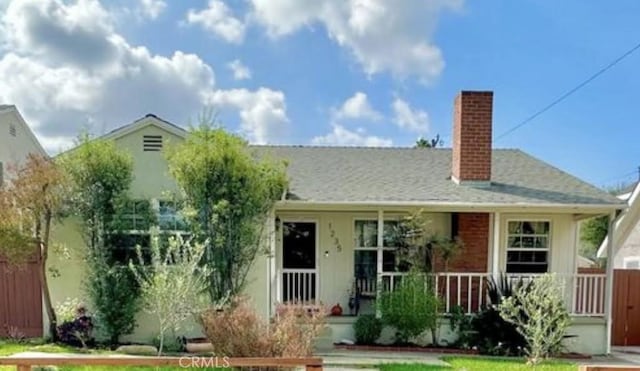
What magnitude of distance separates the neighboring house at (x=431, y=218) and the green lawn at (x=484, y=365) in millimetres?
1812

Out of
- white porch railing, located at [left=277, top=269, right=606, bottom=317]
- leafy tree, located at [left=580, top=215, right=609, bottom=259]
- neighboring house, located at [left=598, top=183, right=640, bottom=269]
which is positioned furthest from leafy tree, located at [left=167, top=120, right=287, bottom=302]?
leafy tree, located at [left=580, top=215, right=609, bottom=259]

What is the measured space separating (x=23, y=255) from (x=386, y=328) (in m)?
7.56

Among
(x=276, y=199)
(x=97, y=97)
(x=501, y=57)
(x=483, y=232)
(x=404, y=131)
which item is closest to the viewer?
(x=276, y=199)

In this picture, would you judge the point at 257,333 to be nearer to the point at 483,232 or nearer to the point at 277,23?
the point at 483,232

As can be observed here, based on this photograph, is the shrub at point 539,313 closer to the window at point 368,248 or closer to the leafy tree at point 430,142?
the window at point 368,248

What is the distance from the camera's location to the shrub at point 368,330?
979cm

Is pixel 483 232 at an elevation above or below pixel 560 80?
below

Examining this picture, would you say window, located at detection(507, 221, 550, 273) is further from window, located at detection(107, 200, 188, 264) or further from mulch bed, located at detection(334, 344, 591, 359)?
window, located at detection(107, 200, 188, 264)

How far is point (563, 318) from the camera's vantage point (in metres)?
8.91

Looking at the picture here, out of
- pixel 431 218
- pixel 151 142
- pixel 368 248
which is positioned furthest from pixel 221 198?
pixel 431 218

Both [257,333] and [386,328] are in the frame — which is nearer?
[257,333]

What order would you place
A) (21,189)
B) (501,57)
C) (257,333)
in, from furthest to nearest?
(501,57) < (21,189) < (257,333)

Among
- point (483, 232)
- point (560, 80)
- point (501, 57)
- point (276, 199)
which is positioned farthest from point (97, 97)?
point (560, 80)

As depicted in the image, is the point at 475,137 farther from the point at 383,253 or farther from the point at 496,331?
the point at 496,331
